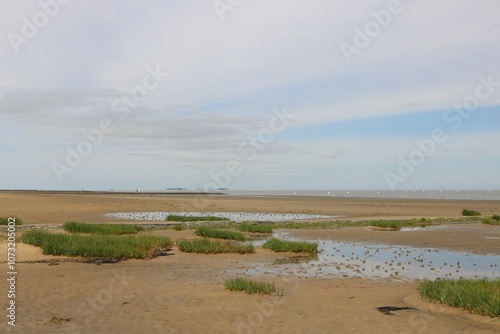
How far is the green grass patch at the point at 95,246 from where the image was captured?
66.8ft

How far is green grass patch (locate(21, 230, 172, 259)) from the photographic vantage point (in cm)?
2036

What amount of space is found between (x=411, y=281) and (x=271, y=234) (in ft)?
55.1

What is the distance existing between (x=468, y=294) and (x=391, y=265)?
790 centimetres

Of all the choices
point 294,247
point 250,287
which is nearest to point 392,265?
point 294,247

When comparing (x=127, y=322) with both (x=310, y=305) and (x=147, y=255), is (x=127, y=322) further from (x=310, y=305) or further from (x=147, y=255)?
(x=147, y=255)

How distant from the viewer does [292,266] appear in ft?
63.6

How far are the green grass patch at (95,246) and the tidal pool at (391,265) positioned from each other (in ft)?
19.3

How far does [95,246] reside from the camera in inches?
810

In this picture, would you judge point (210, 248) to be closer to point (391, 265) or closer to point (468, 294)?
point (391, 265)

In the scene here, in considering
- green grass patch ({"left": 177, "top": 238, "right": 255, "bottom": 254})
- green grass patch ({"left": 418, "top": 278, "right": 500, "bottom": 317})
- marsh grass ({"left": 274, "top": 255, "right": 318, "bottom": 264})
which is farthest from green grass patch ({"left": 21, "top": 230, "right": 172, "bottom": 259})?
green grass patch ({"left": 418, "top": 278, "right": 500, "bottom": 317})

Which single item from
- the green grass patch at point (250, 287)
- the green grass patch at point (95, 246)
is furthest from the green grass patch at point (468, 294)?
the green grass patch at point (95, 246)

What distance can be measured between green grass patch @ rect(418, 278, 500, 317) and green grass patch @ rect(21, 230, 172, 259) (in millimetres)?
12731

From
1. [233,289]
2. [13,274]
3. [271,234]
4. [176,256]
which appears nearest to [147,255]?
[176,256]

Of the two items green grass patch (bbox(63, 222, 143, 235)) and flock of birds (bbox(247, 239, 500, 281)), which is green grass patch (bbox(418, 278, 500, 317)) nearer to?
flock of birds (bbox(247, 239, 500, 281))
